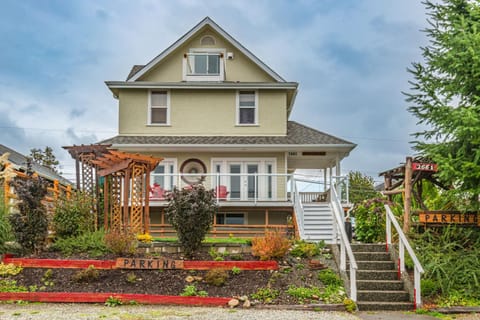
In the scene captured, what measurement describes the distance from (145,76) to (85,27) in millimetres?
5335

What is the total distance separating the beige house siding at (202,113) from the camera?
20062 millimetres

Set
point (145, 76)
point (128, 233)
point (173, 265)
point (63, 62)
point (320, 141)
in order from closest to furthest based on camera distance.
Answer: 1. point (173, 265)
2. point (128, 233)
3. point (63, 62)
4. point (320, 141)
5. point (145, 76)

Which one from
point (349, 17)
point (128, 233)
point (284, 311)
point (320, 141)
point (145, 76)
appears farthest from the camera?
point (145, 76)

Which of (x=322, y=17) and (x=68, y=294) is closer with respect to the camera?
(x=68, y=294)

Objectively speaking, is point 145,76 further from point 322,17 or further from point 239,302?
point 239,302

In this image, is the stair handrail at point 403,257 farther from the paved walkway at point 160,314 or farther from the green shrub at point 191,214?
the green shrub at point 191,214

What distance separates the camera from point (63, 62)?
→ 17.3 meters

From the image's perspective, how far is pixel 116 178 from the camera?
14.0 meters

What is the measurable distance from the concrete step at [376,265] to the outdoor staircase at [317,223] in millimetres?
2843

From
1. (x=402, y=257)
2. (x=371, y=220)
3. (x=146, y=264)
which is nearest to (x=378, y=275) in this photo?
(x=402, y=257)

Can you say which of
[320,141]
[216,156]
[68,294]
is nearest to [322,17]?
[320,141]

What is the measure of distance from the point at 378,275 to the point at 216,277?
348 centimetres

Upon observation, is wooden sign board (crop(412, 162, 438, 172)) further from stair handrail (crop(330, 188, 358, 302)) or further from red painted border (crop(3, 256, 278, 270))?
red painted border (crop(3, 256, 278, 270))

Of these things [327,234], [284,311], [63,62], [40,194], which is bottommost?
[284,311]
